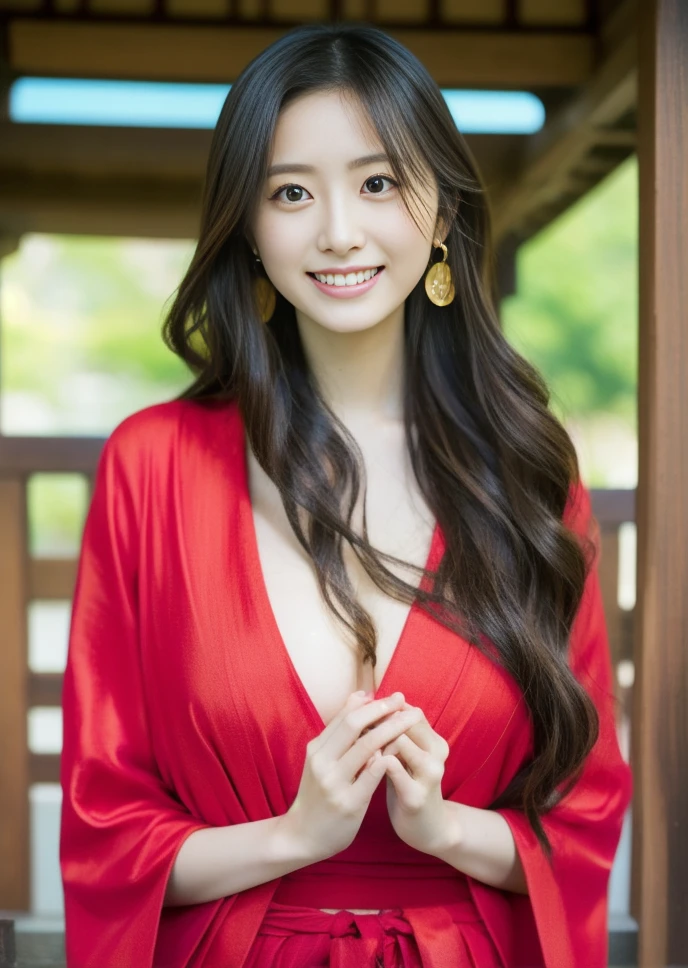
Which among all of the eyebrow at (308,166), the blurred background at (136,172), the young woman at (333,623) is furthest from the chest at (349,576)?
the blurred background at (136,172)

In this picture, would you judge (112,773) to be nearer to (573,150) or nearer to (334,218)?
(334,218)

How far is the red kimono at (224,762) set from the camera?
158cm

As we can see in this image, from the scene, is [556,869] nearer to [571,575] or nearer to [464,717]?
[464,717]

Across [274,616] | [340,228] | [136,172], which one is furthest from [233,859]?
[136,172]

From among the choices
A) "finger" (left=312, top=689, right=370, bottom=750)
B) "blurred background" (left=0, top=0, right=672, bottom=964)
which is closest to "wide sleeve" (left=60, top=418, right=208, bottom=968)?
"finger" (left=312, top=689, right=370, bottom=750)

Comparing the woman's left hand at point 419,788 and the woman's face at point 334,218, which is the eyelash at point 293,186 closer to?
Result: the woman's face at point 334,218

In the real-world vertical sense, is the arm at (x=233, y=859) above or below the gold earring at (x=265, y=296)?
below

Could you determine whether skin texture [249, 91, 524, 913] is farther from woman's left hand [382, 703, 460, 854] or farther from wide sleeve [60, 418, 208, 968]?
wide sleeve [60, 418, 208, 968]

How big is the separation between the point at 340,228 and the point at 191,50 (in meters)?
1.63

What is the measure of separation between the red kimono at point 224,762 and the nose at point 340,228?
392mm

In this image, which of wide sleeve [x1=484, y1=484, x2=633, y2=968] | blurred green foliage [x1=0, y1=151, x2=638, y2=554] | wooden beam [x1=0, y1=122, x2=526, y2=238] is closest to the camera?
wide sleeve [x1=484, y1=484, x2=633, y2=968]

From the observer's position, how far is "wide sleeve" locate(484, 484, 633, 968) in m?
1.66

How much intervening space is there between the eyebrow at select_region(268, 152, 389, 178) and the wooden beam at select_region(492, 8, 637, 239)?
139 centimetres

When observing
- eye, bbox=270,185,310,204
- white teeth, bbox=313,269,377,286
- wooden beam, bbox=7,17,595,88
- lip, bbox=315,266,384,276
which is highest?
wooden beam, bbox=7,17,595,88
